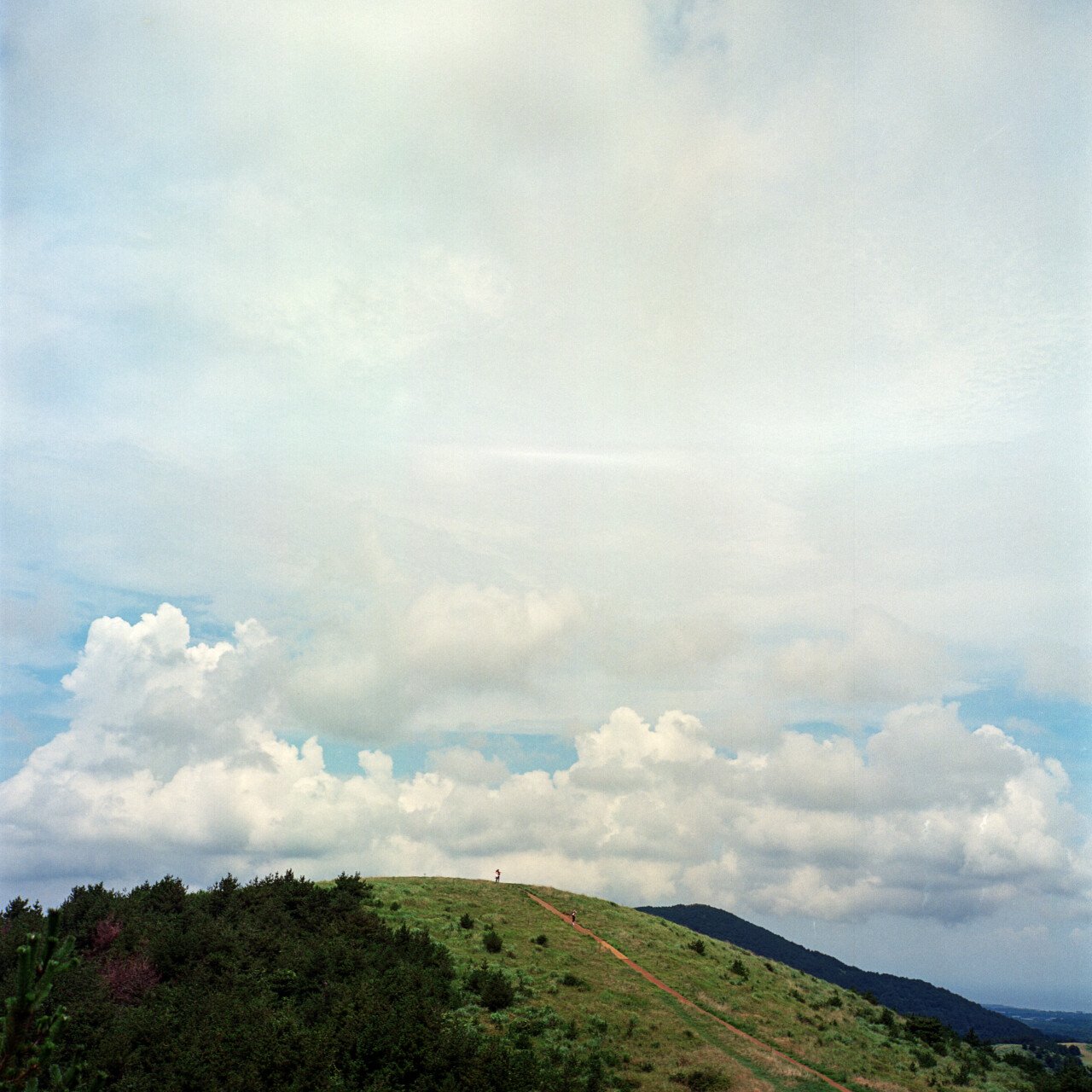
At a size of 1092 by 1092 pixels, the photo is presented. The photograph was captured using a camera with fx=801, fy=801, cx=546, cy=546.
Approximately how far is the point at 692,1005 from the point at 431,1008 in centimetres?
1828

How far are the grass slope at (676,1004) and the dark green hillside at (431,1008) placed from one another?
17 cm

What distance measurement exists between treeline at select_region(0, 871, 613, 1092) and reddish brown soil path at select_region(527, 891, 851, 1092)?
10.5 m

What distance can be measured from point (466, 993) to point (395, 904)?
15.7m

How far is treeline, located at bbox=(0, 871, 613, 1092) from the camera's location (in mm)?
30766

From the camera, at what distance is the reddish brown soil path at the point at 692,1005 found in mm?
38312

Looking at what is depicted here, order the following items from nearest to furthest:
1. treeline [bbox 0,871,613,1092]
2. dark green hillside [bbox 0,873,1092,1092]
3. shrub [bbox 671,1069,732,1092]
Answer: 1. treeline [bbox 0,871,613,1092]
2. dark green hillside [bbox 0,873,1092,1092]
3. shrub [bbox 671,1069,732,1092]

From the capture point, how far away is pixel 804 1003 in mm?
53781

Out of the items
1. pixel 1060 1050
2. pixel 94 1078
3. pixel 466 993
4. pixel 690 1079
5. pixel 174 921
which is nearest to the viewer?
pixel 94 1078

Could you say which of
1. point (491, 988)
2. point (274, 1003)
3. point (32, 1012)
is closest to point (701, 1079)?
point (491, 988)

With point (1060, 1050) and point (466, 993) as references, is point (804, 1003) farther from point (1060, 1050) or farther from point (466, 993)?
point (1060, 1050)

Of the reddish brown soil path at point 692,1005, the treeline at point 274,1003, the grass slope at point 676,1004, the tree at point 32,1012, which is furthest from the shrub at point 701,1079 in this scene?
the tree at point 32,1012

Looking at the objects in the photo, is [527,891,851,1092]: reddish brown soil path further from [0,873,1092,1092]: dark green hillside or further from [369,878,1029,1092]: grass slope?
[369,878,1029,1092]: grass slope

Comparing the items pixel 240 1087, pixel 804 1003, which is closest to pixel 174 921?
pixel 240 1087

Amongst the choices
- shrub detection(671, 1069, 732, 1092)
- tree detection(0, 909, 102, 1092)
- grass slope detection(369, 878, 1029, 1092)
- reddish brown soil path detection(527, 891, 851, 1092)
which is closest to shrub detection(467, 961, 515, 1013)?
grass slope detection(369, 878, 1029, 1092)
